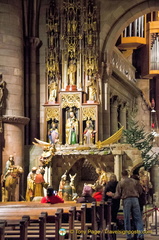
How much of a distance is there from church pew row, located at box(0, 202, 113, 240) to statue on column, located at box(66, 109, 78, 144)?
11036 millimetres

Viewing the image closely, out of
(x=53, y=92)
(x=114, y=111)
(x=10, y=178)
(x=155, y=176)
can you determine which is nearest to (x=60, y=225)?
(x=10, y=178)

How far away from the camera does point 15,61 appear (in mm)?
23250

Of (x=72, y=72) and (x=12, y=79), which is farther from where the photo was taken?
(x=72, y=72)

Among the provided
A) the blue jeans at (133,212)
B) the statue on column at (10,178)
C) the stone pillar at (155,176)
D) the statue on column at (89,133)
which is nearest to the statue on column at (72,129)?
the statue on column at (89,133)

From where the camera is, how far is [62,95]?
24.5 meters

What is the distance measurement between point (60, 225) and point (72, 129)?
1491 centimetres

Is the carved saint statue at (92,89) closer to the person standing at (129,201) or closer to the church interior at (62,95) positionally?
the church interior at (62,95)

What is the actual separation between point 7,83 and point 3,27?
2.04 meters

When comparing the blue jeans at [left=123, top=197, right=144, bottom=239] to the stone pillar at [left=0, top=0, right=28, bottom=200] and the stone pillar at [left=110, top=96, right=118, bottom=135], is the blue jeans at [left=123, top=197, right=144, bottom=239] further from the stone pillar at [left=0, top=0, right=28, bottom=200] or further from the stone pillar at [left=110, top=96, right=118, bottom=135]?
the stone pillar at [left=110, top=96, right=118, bottom=135]

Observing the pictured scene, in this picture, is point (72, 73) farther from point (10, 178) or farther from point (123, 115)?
point (123, 115)

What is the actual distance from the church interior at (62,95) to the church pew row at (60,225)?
27.3 feet

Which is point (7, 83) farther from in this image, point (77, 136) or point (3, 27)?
point (77, 136)

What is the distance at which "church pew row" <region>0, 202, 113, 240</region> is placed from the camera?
8.61 meters

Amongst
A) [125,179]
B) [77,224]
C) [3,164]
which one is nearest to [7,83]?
[3,164]
